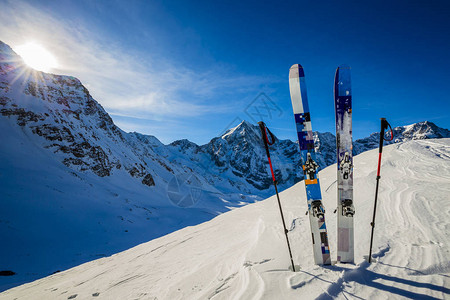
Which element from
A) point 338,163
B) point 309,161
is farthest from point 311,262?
point 338,163

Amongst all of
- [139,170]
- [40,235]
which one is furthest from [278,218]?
[139,170]

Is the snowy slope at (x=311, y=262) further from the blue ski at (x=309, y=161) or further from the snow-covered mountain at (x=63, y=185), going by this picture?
the snow-covered mountain at (x=63, y=185)

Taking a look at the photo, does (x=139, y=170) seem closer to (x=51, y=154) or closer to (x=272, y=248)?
(x=51, y=154)

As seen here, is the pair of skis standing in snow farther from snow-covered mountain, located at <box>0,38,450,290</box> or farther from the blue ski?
snow-covered mountain, located at <box>0,38,450,290</box>

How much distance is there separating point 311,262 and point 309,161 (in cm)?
248

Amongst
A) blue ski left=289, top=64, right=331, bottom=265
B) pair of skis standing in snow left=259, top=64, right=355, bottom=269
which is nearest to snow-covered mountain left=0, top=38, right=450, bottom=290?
blue ski left=289, top=64, right=331, bottom=265

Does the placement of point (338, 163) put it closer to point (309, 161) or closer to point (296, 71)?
point (309, 161)

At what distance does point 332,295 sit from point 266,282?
1.12 meters

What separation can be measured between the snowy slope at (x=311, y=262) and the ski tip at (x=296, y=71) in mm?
4953

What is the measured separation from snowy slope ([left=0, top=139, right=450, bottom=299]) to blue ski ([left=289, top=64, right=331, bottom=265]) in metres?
0.54

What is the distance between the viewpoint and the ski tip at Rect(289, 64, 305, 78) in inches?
221

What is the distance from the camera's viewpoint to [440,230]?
15.6 feet

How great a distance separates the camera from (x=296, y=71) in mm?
5645

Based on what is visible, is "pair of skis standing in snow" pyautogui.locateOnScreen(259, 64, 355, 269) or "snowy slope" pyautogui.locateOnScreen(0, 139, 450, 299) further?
"pair of skis standing in snow" pyautogui.locateOnScreen(259, 64, 355, 269)
